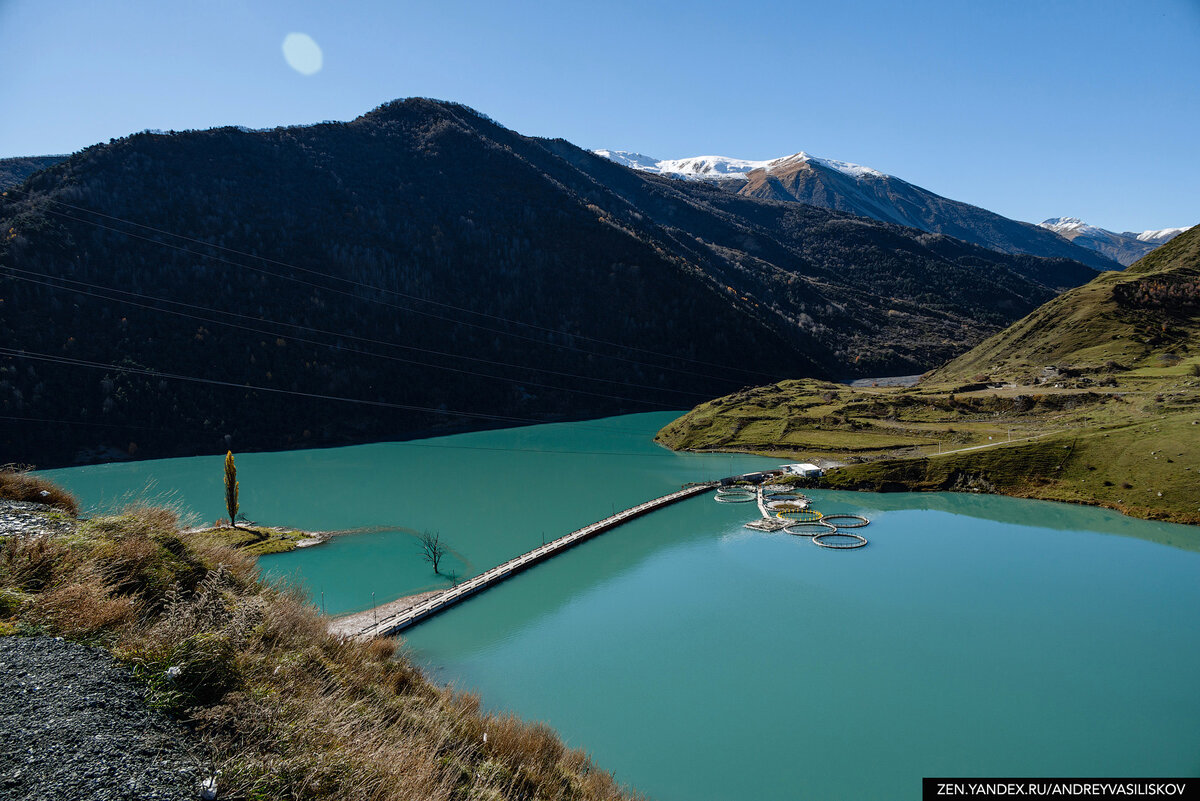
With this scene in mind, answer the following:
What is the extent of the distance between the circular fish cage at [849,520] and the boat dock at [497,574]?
44.9ft

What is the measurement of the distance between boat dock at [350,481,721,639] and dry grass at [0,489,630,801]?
296 inches

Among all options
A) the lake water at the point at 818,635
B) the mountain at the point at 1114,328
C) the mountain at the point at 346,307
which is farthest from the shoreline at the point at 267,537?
the mountain at the point at 1114,328

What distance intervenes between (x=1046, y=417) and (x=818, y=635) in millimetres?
56820

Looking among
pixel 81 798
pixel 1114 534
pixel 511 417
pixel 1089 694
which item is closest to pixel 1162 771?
pixel 1089 694

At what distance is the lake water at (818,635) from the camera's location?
66.7ft

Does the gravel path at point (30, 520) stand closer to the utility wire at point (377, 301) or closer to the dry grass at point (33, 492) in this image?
the dry grass at point (33, 492)

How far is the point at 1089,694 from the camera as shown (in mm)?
23562

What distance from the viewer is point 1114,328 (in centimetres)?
10231

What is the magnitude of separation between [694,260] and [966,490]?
150991 mm

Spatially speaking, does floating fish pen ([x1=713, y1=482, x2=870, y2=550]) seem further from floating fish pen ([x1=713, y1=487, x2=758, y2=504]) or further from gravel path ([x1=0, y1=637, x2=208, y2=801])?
gravel path ([x1=0, y1=637, x2=208, y2=801])

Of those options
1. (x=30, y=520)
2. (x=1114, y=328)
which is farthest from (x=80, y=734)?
(x=1114, y=328)

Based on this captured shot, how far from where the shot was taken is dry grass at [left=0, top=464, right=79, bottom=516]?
14305 millimetres

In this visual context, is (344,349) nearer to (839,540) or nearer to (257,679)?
(839,540)

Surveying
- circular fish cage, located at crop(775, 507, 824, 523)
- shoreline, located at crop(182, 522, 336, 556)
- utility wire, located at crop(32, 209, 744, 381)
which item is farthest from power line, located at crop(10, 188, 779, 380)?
circular fish cage, located at crop(775, 507, 824, 523)
